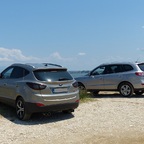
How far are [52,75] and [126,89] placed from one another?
20.8 ft

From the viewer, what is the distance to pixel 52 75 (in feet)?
28.2

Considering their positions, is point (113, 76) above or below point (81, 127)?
above

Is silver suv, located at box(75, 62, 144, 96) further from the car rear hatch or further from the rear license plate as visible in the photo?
the rear license plate

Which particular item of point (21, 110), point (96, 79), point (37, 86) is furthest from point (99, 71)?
point (37, 86)

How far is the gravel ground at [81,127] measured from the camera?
21.5 ft

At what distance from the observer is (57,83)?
8461mm

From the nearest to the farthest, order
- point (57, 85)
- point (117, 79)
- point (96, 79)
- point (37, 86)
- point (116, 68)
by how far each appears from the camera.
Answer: point (37, 86)
point (57, 85)
point (117, 79)
point (116, 68)
point (96, 79)

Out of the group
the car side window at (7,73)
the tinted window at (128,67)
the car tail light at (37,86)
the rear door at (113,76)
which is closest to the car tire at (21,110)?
the car tail light at (37,86)

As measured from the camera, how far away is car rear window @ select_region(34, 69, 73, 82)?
27.6 ft

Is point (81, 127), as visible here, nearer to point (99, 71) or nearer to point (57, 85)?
point (57, 85)

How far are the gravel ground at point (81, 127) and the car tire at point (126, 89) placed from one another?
3474 millimetres

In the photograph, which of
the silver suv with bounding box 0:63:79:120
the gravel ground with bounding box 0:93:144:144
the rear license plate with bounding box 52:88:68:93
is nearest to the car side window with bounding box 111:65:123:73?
the gravel ground with bounding box 0:93:144:144

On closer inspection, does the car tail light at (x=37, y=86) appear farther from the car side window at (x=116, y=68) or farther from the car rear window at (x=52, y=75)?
the car side window at (x=116, y=68)

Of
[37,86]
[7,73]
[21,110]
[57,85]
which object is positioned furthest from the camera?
[7,73]
